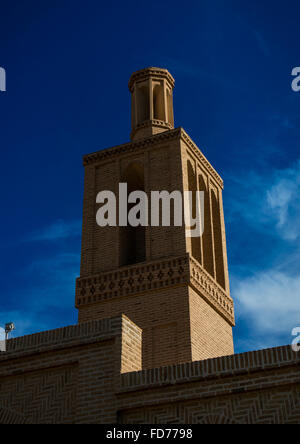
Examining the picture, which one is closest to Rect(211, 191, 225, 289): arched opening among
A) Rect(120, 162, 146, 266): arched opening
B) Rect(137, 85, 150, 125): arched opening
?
Rect(120, 162, 146, 266): arched opening

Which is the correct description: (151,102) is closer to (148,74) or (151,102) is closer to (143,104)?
(143,104)

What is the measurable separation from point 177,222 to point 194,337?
3.12 m

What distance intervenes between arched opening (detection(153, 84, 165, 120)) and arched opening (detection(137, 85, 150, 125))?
9.8 inches

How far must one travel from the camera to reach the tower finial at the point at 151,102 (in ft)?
65.4

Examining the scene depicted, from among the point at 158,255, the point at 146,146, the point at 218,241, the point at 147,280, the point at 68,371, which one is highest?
the point at 146,146

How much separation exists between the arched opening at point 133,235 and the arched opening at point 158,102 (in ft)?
7.93

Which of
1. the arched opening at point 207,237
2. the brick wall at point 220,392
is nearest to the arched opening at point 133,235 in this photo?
the arched opening at point 207,237

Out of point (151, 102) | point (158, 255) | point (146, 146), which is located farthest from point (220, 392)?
point (151, 102)

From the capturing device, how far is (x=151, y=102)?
67.2 feet

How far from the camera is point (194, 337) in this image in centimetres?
1498

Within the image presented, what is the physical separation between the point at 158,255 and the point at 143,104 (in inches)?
249

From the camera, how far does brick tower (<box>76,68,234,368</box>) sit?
15.3m

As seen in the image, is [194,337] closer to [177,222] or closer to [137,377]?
[177,222]
